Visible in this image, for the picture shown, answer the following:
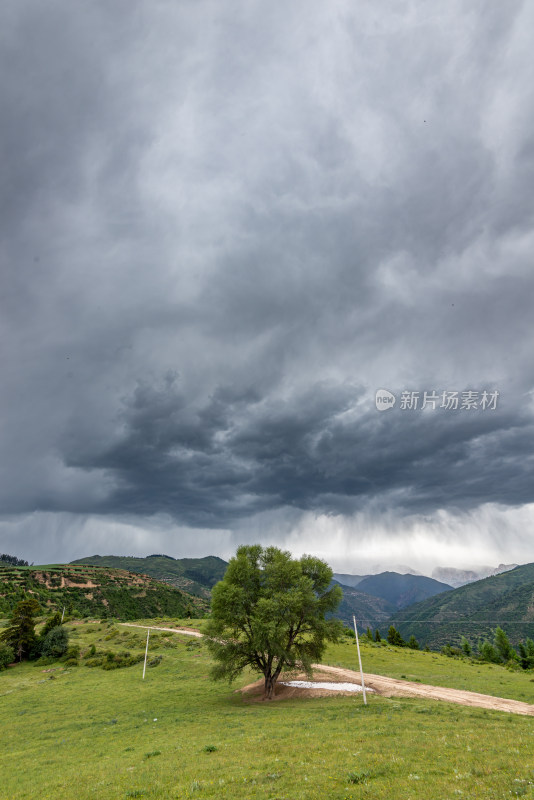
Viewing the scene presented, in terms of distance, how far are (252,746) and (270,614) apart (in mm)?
17450

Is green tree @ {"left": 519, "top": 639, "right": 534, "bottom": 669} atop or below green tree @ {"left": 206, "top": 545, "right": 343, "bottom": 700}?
below

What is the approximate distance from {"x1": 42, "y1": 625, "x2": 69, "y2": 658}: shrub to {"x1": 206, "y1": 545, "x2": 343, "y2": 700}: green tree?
57.4 meters

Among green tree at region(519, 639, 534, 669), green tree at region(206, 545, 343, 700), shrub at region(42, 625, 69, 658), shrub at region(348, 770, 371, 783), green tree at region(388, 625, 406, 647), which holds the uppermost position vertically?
green tree at region(206, 545, 343, 700)

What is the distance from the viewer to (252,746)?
22844mm

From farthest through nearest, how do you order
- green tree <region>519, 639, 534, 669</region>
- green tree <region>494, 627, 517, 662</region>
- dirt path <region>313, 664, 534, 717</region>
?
green tree <region>494, 627, 517, 662</region>
green tree <region>519, 639, 534, 669</region>
dirt path <region>313, 664, 534, 717</region>

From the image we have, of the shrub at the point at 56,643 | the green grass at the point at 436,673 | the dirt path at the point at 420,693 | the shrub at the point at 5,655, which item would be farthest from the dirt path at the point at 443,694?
the shrub at the point at 5,655

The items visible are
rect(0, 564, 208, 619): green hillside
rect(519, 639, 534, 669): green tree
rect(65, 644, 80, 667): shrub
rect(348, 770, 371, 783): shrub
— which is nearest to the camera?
rect(348, 770, 371, 783): shrub

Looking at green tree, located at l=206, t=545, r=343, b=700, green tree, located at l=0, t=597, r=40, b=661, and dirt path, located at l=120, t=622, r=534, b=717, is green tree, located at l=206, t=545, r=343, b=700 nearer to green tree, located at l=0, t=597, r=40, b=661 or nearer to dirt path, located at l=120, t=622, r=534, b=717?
dirt path, located at l=120, t=622, r=534, b=717

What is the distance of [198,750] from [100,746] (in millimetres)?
11209

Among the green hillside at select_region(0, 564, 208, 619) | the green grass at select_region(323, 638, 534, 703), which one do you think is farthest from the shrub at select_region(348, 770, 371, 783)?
the green hillside at select_region(0, 564, 208, 619)

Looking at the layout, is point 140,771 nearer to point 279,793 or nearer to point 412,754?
point 279,793

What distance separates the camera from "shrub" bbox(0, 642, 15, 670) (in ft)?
252

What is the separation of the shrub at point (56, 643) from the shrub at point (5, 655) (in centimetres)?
574

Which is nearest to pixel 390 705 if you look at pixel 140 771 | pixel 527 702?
pixel 527 702
